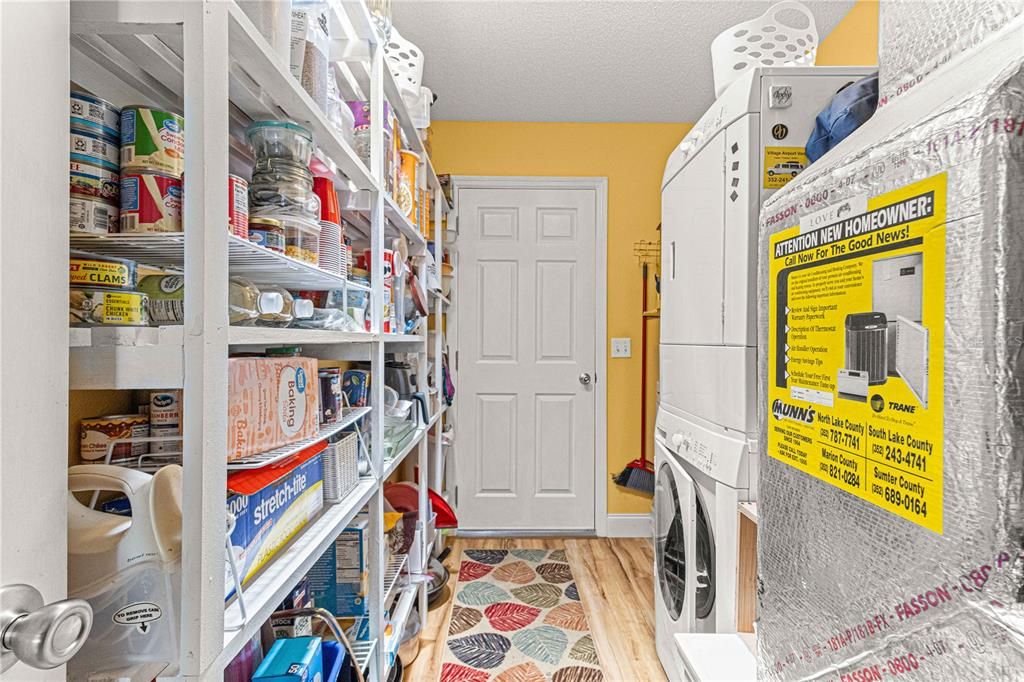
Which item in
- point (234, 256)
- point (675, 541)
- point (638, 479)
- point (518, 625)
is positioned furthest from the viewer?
point (638, 479)

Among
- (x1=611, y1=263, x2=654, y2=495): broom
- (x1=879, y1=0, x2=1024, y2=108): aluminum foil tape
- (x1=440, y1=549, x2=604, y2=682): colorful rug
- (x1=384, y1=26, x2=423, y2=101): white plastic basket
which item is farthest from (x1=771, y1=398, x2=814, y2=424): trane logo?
(x1=611, y1=263, x2=654, y2=495): broom

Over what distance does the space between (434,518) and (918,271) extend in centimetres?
237

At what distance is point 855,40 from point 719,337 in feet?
5.26

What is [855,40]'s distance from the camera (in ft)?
7.01

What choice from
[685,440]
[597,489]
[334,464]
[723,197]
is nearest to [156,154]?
[334,464]

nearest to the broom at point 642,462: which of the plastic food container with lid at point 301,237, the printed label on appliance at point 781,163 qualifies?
the printed label on appliance at point 781,163

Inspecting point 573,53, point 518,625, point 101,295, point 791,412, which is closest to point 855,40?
point 573,53

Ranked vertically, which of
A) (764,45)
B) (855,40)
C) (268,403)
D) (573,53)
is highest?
(573,53)

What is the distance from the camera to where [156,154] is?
64cm

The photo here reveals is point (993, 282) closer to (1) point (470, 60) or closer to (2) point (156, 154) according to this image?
(2) point (156, 154)

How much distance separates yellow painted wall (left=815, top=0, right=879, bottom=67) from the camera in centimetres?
201

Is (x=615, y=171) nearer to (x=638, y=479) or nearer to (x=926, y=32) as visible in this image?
(x=638, y=479)

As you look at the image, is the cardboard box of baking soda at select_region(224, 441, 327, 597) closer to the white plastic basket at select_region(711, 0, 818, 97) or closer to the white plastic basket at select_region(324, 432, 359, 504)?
the white plastic basket at select_region(324, 432, 359, 504)

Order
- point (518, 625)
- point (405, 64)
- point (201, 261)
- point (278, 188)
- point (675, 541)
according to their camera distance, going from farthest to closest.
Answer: point (518, 625), point (405, 64), point (675, 541), point (278, 188), point (201, 261)
